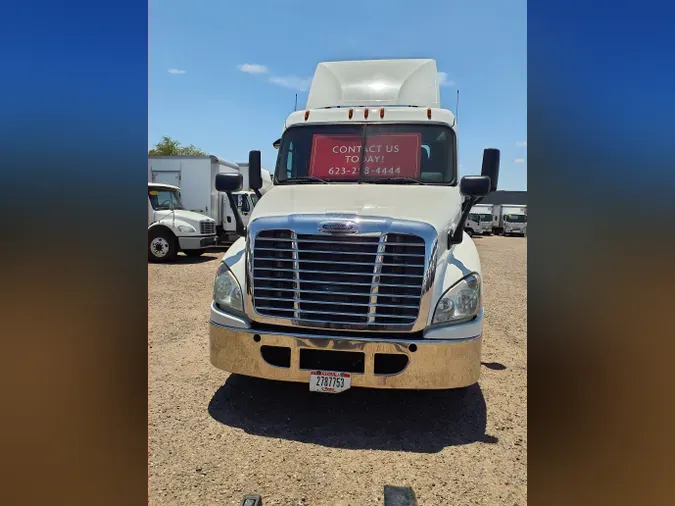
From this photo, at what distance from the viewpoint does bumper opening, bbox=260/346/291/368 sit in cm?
367

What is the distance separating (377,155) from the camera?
498 cm

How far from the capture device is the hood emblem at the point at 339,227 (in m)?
3.56

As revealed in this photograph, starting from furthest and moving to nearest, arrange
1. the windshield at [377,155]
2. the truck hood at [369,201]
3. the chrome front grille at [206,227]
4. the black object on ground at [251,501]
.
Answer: the chrome front grille at [206,227]
the windshield at [377,155]
the truck hood at [369,201]
the black object on ground at [251,501]

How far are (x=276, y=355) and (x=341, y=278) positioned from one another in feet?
2.86

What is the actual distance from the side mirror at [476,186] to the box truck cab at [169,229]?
10.6 meters

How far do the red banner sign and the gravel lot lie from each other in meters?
2.34

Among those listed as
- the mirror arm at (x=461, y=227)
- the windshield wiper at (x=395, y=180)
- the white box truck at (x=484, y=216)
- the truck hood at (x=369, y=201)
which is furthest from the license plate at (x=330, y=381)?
the white box truck at (x=484, y=216)

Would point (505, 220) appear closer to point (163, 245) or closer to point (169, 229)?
point (169, 229)

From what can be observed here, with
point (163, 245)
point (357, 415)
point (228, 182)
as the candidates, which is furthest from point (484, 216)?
point (357, 415)

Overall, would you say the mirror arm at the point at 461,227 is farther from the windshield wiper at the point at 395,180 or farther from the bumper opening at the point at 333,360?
the bumper opening at the point at 333,360

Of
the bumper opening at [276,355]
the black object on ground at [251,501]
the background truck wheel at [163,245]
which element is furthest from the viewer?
the background truck wheel at [163,245]

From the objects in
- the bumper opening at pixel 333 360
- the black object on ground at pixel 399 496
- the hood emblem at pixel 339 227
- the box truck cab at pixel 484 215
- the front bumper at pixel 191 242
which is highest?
the box truck cab at pixel 484 215
